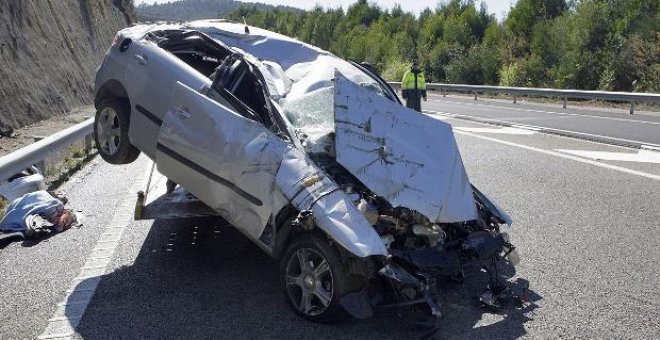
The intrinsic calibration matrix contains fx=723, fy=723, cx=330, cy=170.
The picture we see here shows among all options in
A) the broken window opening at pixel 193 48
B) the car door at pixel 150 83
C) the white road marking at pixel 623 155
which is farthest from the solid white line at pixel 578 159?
the car door at pixel 150 83

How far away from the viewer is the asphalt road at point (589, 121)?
14867mm

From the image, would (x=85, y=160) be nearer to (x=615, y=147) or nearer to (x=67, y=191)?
(x=67, y=191)

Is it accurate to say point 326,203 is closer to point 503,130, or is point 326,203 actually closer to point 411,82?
point 503,130

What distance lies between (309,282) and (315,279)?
0.06 metres

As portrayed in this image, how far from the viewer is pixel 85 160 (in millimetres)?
11242

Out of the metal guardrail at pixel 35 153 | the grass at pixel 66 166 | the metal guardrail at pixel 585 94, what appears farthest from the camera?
the metal guardrail at pixel 585 94

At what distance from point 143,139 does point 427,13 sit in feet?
181

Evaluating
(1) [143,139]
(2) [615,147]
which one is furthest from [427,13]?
(1) [143,139]

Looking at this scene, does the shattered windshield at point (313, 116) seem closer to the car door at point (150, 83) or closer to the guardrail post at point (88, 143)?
the car door at point (150, 83)

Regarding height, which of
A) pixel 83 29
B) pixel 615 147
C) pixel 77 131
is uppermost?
pixel 83 29

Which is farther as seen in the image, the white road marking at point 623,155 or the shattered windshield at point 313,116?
the white road marking at point 623,155

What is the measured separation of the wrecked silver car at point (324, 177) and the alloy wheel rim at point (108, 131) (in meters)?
0.63

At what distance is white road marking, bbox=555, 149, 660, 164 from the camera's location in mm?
11344

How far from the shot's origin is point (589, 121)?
736 inches
